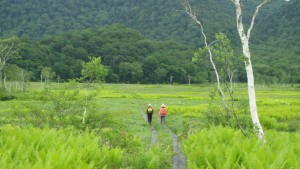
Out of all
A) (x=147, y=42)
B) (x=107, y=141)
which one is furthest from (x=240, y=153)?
(x=147, y=42)

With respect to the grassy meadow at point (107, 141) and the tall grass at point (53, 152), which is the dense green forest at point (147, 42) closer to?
the grassy meadow at point (107, 141)

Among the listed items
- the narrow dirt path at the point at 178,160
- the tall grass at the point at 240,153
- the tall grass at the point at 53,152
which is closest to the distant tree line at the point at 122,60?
the narrow dirt path at the point at 178,160

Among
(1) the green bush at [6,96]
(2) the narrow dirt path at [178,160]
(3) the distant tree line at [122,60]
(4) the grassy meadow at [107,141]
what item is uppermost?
(3) the distant tree line at [122,60]

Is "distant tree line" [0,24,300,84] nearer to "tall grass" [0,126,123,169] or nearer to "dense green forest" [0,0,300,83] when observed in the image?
"dense green forest" [0,0,300,83]

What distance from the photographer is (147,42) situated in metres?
148

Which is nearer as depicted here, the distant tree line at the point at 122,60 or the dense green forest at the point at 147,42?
the distant tree line at the point at 122,60

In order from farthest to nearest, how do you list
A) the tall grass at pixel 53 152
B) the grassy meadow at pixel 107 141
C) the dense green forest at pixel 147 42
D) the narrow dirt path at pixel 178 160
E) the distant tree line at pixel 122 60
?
1. the dense green forest at pixel 147 42
2. the distant tree line at pixel 122 60
3. the narrow dirt path at pixel 178 160
4. the grassy meadow at pixel 107 141
5. the tall grass at pixel 53 152

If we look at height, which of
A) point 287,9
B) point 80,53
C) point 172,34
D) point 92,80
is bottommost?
point 92,80

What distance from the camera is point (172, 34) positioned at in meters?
183

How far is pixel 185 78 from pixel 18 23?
9385 cm

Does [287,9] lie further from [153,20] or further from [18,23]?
[18,23]

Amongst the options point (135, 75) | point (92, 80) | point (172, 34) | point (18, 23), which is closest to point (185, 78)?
point (135, 75)

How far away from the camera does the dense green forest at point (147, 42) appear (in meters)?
120

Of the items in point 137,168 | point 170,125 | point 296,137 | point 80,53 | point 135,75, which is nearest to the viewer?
point 137,168
